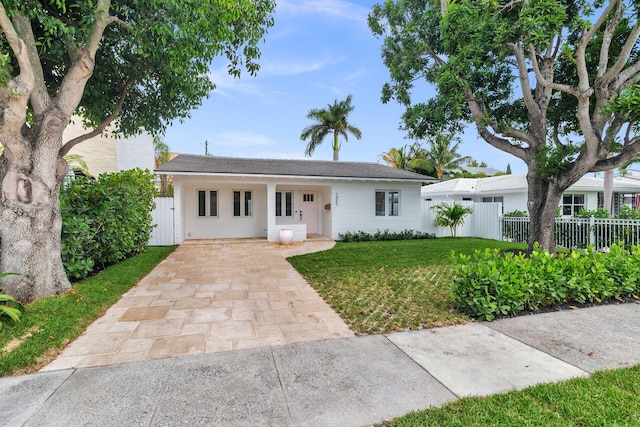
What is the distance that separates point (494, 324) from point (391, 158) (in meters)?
29.1

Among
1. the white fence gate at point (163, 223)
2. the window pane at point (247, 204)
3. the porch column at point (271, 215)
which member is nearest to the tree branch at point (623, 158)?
the porch column at point (271, 215)

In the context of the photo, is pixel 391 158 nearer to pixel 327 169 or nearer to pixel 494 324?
pixel 327 169

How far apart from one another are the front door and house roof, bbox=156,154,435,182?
1.42 meters

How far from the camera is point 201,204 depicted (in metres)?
13.2

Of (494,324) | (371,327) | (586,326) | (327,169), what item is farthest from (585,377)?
(327,169)

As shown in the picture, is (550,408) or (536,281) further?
(536,281)

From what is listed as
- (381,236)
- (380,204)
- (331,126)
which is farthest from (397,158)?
(381,236)

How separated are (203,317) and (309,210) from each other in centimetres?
1094

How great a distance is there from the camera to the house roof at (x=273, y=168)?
11.6 meters

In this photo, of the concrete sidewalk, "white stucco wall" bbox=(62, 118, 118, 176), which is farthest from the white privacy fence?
"white stucco wall" bbox=(62, 118, 118, 176)

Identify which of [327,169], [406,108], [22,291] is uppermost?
[406,108]

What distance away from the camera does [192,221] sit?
13094mm

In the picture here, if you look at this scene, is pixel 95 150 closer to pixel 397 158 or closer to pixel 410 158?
pixel 410 158

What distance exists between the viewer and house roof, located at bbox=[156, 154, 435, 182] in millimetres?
11578
